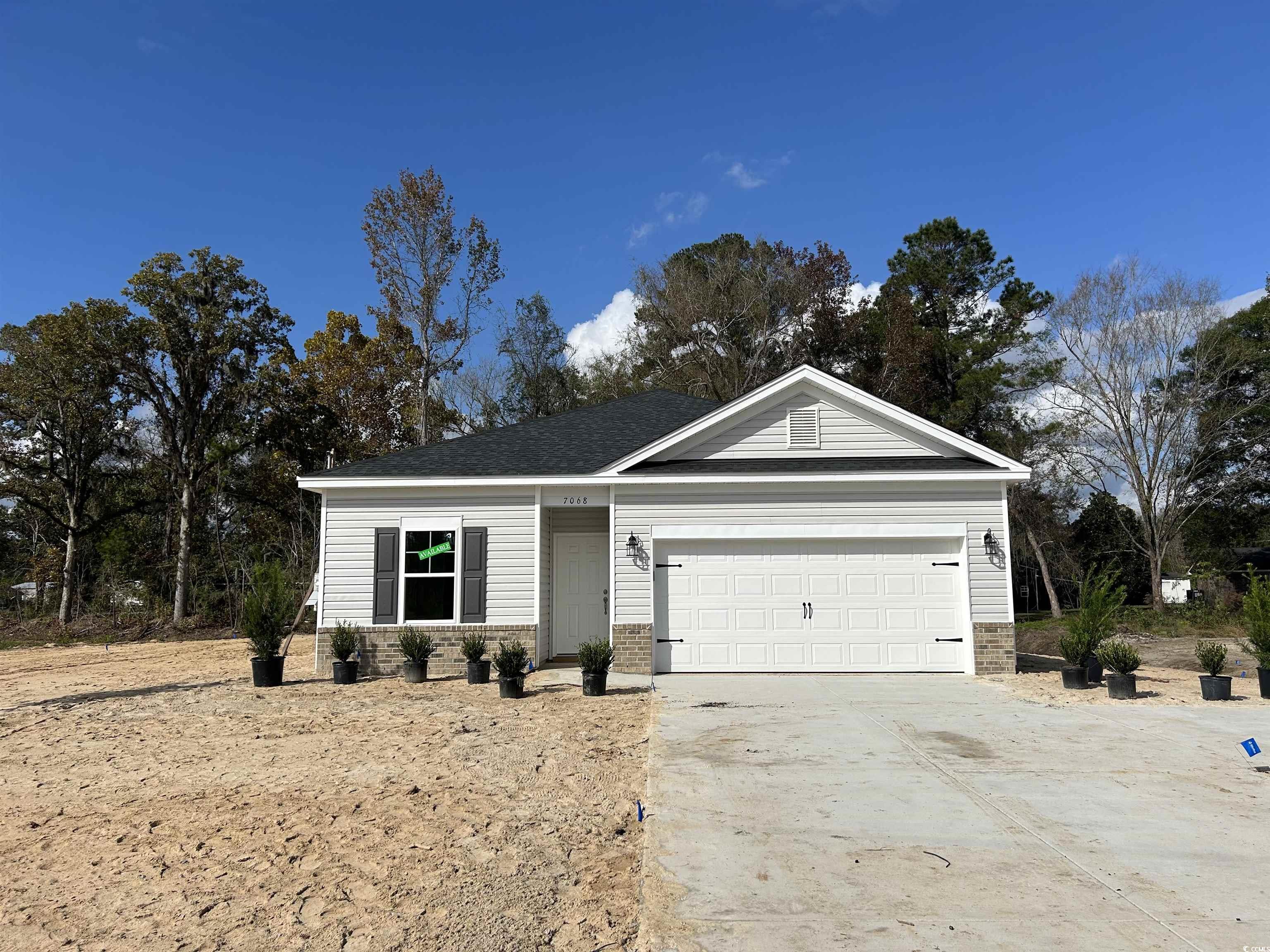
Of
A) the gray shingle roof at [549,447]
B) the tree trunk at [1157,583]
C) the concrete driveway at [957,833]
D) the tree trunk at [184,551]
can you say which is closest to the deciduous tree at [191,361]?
the tree trunk at [184,551]

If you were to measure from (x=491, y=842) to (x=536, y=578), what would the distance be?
24.7 ft

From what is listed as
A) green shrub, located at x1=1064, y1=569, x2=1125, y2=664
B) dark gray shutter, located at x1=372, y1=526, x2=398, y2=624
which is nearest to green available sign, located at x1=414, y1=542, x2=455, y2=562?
dark gray shutter, located at x1=372, y1=526, x2=398, y2=624

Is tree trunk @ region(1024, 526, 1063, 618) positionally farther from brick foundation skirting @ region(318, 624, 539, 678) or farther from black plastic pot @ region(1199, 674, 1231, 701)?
brick foundation skirting @ region(318, 624, 539, 678)

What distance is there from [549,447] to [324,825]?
929 centimetres

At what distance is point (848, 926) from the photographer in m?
3.53

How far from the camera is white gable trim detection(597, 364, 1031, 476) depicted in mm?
12242

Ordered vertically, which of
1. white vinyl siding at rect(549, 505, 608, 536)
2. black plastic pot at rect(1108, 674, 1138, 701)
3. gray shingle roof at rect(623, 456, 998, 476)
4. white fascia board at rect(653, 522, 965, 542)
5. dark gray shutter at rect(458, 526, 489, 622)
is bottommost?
black plastic pot at rect(1108, 674, 1138, 701)

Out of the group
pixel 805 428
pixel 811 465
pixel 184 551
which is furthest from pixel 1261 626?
pixel 184 551

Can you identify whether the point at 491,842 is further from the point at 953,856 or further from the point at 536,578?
the point at 536,578

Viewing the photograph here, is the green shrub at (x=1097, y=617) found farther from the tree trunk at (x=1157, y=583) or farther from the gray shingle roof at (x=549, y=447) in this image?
the tree trunk at (x=1157, y=583)

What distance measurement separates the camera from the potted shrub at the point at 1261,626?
9.73m

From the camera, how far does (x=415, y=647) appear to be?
1127 cm

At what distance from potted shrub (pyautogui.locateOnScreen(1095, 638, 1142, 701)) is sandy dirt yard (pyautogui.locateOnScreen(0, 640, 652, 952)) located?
583 centimetres

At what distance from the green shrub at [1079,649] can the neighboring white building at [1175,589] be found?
72.3 ft
